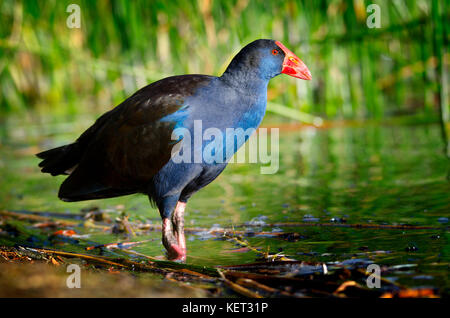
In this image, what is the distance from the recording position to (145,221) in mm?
3350

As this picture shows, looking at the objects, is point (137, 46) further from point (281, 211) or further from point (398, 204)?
point (398, 204)

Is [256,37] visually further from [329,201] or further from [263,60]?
[263,60]

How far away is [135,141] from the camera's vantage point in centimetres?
281

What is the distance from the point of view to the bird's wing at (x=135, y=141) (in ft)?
9.00

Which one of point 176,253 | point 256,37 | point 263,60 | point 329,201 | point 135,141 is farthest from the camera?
point 256,37

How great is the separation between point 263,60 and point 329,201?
1042 mm

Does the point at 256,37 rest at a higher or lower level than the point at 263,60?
higher

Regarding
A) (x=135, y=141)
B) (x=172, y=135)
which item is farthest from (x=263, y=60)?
(x=135, y=141)

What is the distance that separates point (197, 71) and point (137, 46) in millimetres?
1930

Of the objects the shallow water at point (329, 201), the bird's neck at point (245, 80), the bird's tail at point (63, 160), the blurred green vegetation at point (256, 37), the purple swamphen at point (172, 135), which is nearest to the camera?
the shallow water at point (329, 201)

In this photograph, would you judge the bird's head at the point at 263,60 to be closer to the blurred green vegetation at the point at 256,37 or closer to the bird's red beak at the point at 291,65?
the bird's red beak at the point at 291,65

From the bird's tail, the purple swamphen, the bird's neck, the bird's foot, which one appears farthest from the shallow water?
the bird's neck

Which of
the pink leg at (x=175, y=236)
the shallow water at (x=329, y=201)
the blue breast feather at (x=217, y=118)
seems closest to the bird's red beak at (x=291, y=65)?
the blue breast feather at (x=217, y=118)
